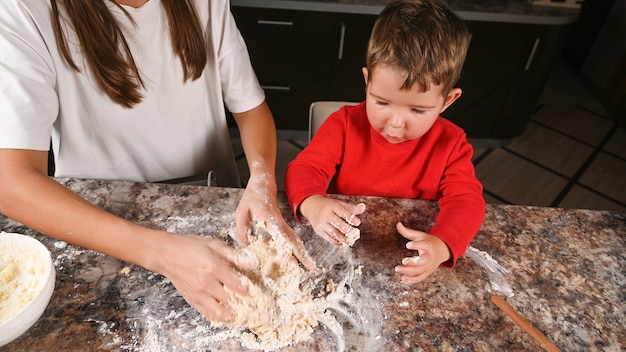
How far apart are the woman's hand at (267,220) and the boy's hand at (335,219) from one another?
56mm

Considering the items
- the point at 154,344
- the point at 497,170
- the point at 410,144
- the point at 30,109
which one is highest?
the point at 30,109

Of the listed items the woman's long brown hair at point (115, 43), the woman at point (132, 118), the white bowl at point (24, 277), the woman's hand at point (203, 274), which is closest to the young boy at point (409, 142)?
the woman at point (132, 118)

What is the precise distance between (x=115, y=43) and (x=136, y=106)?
18cm

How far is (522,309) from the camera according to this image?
33.9 inches

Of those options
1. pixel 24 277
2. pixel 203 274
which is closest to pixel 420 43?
pixel 203 274

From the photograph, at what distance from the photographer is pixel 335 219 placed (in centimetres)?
95

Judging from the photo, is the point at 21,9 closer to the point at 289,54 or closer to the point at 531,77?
the point at 289,54

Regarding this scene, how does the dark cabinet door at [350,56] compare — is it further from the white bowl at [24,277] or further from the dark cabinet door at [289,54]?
the white bowl at [24,277]

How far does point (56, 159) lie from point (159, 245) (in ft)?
1.81

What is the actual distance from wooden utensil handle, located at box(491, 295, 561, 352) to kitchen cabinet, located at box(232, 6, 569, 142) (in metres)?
1.74

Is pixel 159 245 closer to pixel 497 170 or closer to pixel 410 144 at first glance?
pixel 410 144

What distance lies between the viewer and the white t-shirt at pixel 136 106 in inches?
33.9

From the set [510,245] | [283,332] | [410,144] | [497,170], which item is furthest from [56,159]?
[497,170]

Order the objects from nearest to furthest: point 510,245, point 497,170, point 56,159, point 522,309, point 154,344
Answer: point 154,344 → point 522,309 → point 510,245 → point 56,159 → point 497,170
